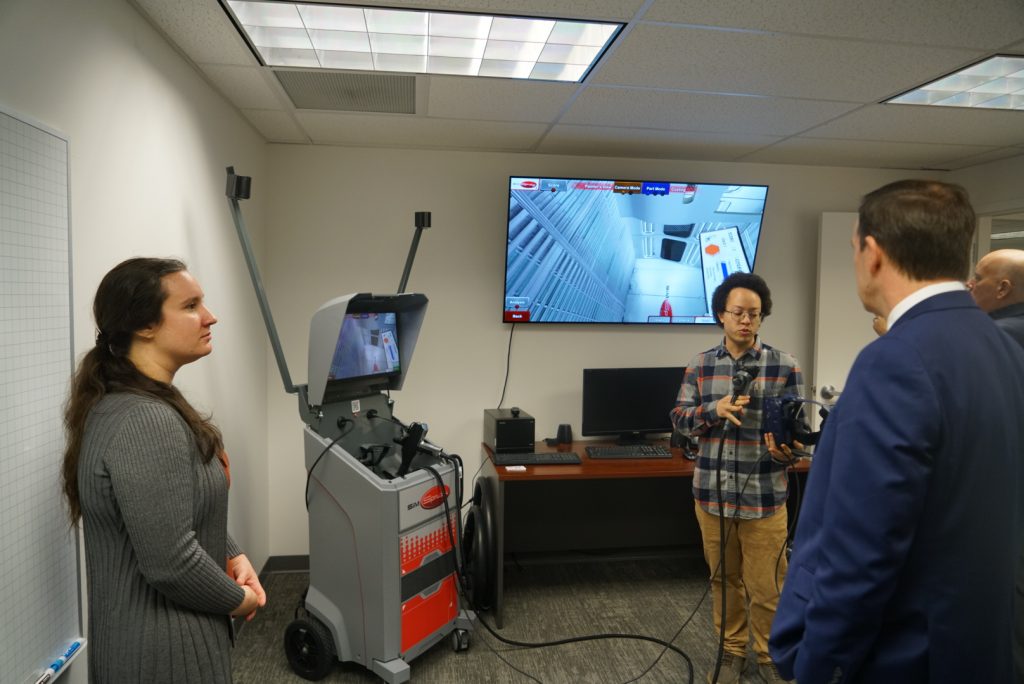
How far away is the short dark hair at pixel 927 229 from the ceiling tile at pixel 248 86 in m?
2.19

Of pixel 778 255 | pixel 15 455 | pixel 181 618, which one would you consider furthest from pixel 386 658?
pixel 778 255

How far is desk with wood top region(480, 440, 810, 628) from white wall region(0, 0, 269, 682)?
1373 millimetres

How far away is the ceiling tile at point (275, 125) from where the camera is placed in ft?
9.18

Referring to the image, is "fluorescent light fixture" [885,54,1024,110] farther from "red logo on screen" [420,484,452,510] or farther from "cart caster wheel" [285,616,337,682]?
"cart caster wheel" [285,616,337,682]

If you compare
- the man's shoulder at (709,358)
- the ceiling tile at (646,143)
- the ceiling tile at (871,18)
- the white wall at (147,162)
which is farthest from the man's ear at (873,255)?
the ceiling tile at (646,143)

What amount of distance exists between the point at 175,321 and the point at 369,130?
203 cm

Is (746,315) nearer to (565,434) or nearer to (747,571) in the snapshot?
(747,571)

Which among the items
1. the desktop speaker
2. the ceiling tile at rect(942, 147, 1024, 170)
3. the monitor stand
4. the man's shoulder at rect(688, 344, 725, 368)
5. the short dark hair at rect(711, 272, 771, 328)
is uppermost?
the ceiling tile at rect(942, 147, 1024, 170)

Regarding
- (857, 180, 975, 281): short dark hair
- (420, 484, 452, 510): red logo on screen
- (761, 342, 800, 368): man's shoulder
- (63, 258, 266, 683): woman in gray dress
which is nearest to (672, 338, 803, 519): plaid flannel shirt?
(761, 342, 800, 368): man's shoulder

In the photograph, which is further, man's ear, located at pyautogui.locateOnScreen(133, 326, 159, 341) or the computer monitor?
the computer monitor

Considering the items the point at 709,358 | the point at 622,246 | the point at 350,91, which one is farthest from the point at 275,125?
the point at 709,358

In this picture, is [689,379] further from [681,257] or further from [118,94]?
[118,94]

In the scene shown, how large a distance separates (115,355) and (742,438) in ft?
6.54

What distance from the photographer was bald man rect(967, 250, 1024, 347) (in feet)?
5.81
